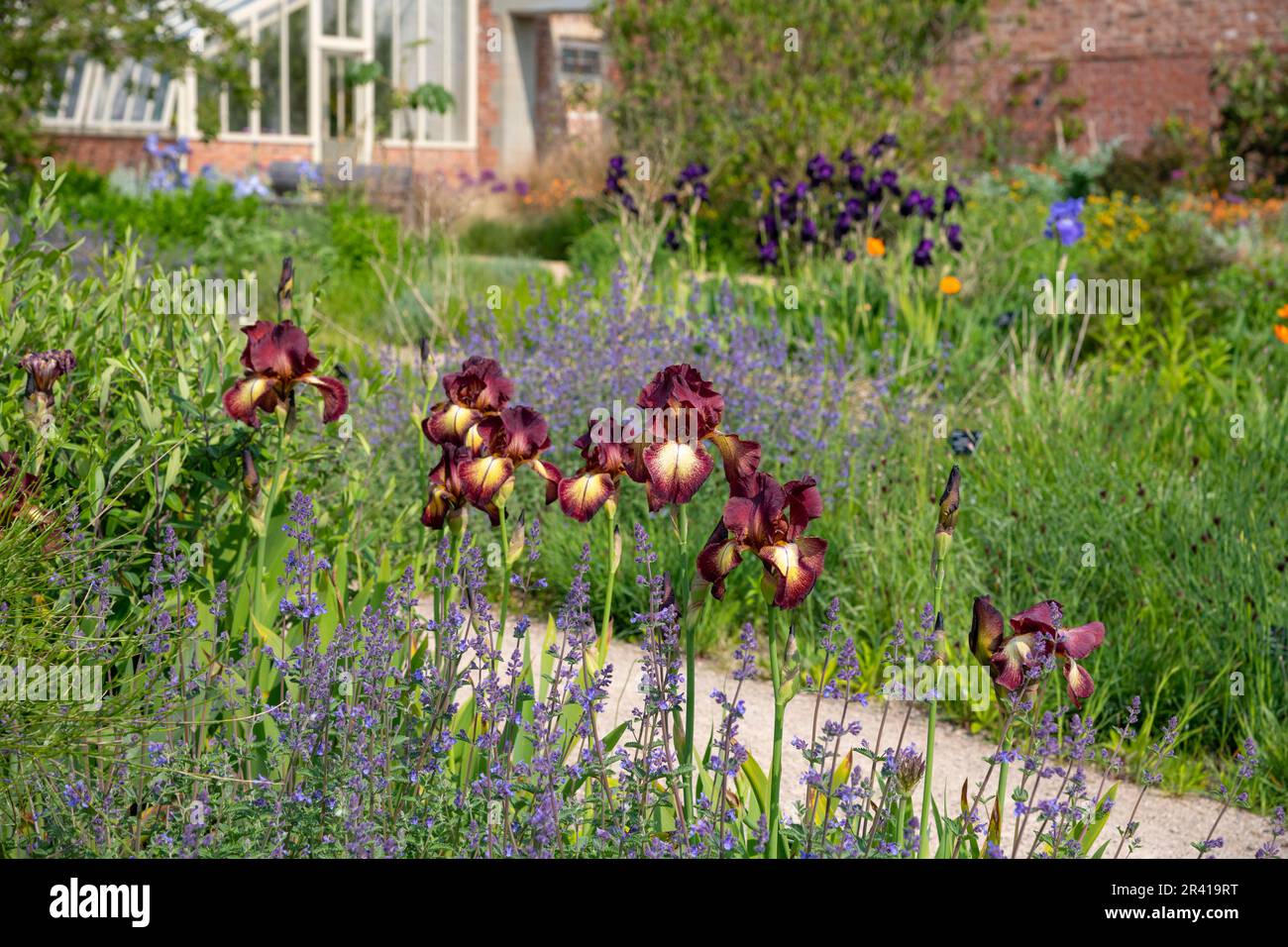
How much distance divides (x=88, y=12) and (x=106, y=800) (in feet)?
40.3

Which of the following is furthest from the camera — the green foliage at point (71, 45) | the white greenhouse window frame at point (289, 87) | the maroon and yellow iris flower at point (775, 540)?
the white greenhouse window frame at point (289, 87)

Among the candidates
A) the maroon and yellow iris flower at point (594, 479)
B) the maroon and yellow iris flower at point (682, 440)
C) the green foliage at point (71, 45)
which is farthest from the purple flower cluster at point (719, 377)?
the green foliage at point (71, 45)

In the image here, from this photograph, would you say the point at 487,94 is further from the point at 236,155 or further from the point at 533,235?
the point at 533,235

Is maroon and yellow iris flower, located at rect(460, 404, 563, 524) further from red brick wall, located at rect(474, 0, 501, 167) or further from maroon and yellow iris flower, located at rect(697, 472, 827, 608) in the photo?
red brick wall, located at rect(474, 0, 501, 167)

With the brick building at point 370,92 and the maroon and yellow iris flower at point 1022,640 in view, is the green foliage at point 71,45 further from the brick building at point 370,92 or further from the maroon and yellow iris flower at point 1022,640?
the maroon and yellow iris flower at point 1022,640

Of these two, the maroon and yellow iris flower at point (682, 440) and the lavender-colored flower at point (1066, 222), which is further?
the lavender-colored flower at point (1066, 222)

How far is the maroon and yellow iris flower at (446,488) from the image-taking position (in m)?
2.58

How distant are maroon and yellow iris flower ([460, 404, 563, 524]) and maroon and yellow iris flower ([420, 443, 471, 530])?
2 centimetres

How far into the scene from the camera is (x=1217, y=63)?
1599 centimetres

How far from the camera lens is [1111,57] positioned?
55.8ft

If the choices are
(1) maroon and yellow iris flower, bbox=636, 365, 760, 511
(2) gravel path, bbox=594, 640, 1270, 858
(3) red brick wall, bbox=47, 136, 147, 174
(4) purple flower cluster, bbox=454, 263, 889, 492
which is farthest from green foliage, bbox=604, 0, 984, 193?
(1) maroon and yellow iris flower, bbox=636, 365, 760, 511

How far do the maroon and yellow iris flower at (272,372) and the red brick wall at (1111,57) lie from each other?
1417cm

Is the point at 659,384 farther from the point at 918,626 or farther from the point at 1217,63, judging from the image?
the point at 1217,63
